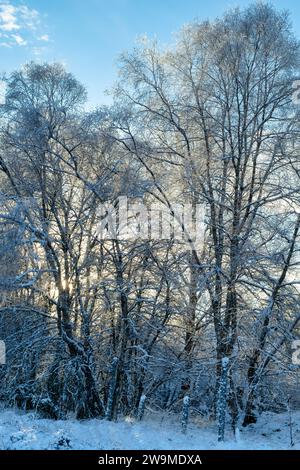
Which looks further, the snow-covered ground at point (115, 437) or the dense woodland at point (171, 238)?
the dense woodland at point (171, 238)

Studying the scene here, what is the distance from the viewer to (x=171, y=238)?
13.3 metres

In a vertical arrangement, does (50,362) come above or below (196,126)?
below

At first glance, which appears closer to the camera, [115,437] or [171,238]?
[115,437]

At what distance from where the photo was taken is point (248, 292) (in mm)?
12852

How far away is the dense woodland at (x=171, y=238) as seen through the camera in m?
12.1

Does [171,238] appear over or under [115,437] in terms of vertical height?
over

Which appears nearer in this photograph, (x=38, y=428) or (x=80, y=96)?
(x=38, y=428)

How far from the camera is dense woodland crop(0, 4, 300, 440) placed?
39.6 ft

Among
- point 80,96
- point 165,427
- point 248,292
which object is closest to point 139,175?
point 80,96

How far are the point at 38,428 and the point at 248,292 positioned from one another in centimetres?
734

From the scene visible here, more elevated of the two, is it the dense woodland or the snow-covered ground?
the dense woodland

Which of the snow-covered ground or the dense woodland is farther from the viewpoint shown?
the dense woodland

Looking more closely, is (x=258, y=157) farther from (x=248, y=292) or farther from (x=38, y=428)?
(x=38, y=428)

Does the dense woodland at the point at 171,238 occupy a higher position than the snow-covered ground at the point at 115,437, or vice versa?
the dense woodland at the point at 171,238
